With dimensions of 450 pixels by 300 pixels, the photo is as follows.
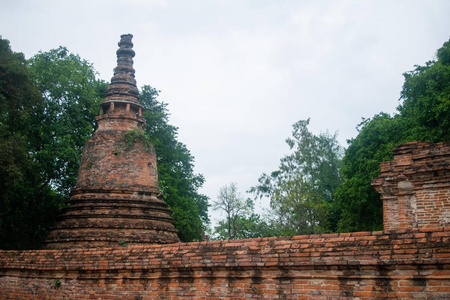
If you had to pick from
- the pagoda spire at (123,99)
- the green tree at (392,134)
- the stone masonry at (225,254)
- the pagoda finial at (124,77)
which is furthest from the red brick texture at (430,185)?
the pagoda finial at (124,77)

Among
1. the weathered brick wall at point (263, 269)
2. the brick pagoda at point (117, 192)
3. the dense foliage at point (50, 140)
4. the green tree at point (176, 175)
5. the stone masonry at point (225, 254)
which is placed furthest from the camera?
the green tree at point (176, 175)

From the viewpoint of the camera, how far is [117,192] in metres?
15.1

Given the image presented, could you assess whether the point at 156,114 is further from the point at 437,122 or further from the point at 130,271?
the point at 130,271

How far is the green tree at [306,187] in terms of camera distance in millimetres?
30328

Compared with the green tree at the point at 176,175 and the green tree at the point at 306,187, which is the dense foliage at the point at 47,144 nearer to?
the green tree at the point at 176,175

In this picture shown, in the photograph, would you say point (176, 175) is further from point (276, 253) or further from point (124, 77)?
point (276, 253)

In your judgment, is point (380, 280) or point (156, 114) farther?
point (156, 114)

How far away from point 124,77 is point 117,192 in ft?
17.8

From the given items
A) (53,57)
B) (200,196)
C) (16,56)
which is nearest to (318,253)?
(16,56)

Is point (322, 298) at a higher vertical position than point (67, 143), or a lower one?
lower

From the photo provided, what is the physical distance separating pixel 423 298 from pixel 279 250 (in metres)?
2.12

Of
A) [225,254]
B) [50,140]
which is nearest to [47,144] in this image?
[50,140]

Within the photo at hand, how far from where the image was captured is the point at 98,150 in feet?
52.3

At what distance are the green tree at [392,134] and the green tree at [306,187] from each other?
731 cm
